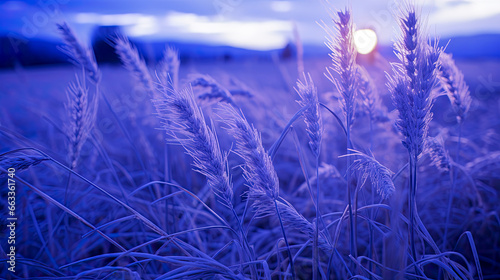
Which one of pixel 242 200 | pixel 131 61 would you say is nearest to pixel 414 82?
pixel 242 200

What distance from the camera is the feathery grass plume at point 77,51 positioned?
4.96 ft

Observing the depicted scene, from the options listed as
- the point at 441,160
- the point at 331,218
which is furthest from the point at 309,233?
the point at 331,218

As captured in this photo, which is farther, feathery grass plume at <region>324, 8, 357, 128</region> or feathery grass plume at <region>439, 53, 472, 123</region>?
feathery grass plume at <region>439, 53, 472, 123</region>

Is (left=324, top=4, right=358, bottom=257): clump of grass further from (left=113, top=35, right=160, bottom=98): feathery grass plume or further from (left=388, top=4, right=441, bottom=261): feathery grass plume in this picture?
(left=113, top=35, right=160, bottom=98): feathery grass plume

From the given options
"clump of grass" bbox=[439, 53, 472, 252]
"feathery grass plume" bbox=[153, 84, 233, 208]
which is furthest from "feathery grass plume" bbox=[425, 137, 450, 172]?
"feathery grass plume" bbox=[153, 84, 233, 208]

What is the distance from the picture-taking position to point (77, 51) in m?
1.52

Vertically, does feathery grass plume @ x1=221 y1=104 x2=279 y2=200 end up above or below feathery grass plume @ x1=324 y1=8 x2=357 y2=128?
below

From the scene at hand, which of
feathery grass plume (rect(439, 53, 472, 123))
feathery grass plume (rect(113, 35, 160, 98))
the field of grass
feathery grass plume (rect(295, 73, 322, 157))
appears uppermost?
feathery grass plume (rect(113, 35, 160, 98))

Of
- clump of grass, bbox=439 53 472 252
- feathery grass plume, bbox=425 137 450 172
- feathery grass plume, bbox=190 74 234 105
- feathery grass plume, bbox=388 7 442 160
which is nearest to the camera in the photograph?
feathery grass plume, bbox=388 7 442 160

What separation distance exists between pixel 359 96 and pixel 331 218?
79cm

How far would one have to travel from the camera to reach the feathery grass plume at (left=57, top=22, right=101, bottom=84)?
151 centimetres

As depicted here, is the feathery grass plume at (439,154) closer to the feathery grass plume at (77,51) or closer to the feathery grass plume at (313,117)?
the feathery grass plume at (313,117)

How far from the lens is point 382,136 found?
8.73 ft

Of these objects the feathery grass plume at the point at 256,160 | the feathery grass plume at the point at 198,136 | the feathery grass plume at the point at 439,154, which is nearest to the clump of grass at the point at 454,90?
the feathery grass plume at the point at 439,154
